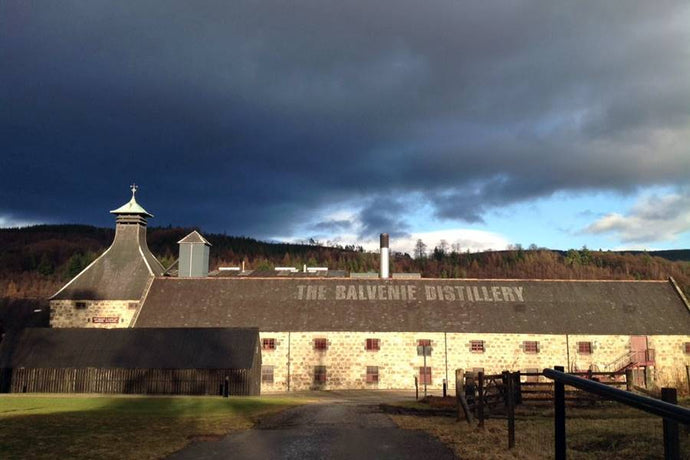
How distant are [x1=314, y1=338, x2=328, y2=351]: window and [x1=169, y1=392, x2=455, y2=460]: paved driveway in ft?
87.2

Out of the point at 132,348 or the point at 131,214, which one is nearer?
the point at 132,348

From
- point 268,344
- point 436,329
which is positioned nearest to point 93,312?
point 268,344

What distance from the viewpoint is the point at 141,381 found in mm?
35250

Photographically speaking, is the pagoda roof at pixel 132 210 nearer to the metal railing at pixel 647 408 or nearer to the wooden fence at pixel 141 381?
the wooden fence at pixel 141 381

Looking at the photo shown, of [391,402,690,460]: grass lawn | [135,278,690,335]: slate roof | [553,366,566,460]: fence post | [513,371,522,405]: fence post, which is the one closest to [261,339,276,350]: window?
[135,278,690,335]: slate roof

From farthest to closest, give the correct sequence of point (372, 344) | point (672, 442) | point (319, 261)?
1. point (319, 261)
2. point (372, 344)
3. point (672, 442)

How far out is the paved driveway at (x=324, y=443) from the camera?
9.95 metres

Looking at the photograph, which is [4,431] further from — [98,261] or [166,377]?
[98,261]

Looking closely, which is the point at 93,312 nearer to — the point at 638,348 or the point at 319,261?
the point at 638,348

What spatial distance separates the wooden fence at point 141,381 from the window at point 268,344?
6.06 meters

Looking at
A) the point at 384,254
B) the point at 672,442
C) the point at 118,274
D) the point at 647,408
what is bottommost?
the point at 672,442

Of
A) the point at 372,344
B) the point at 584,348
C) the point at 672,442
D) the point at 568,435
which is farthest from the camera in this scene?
the point at 372,344

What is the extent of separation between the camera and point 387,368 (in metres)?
41.5

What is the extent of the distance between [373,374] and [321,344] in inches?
166
